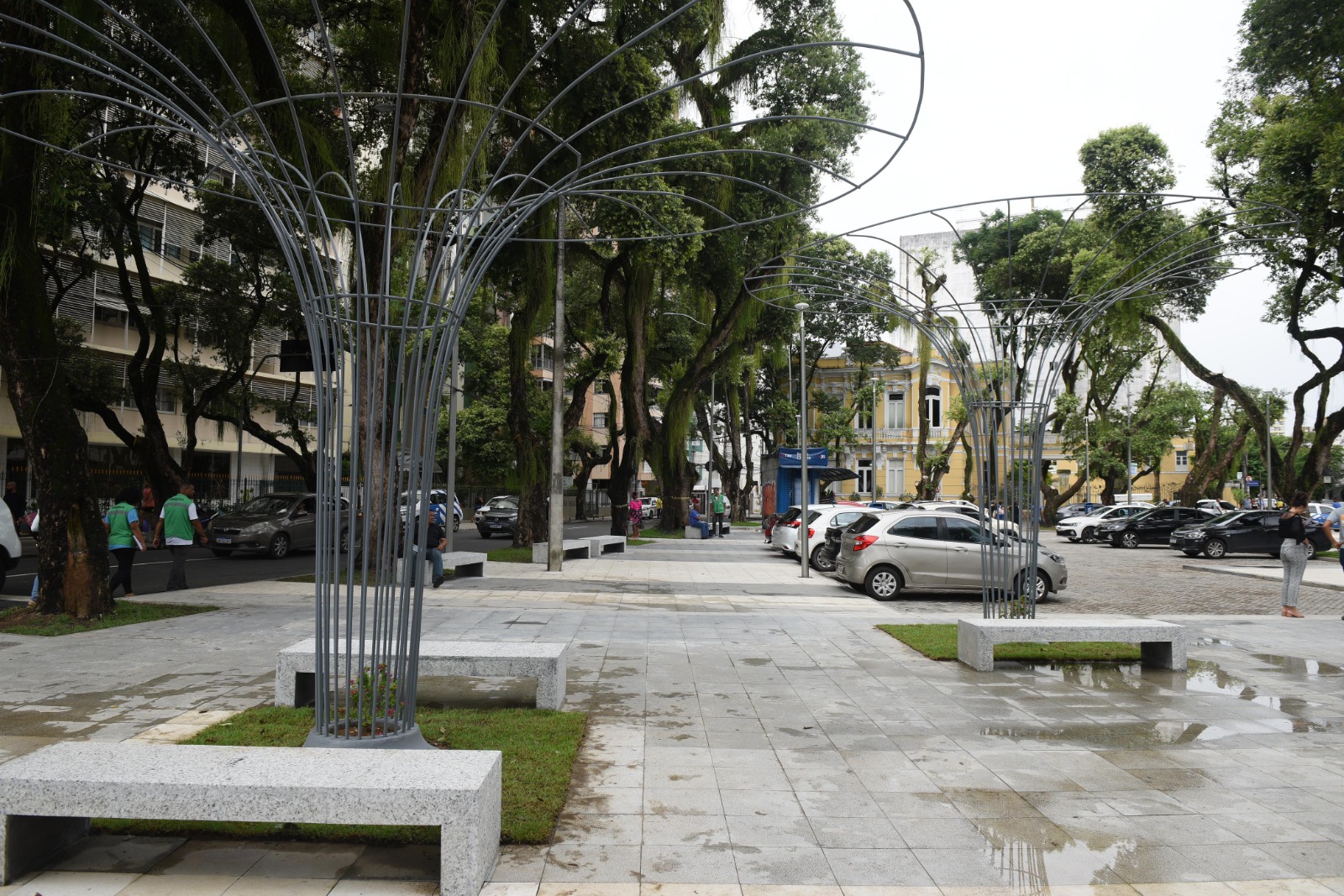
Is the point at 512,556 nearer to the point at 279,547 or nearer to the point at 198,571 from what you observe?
the point at 279,547

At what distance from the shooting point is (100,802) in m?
3.96

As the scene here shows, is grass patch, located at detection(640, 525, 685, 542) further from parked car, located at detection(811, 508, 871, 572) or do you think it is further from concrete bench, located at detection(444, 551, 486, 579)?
concrete bench, located at detection(444, 551, 486, 579)

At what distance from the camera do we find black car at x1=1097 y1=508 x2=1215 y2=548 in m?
33.4

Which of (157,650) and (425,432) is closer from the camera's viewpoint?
(425,432)

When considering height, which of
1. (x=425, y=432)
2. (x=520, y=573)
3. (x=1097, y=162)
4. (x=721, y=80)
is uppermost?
(x=1097, y=162)

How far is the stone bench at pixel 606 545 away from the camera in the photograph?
23281 millimetres

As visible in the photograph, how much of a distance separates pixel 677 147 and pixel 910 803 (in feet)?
50.7

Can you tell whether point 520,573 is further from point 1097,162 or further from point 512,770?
point 1097,162

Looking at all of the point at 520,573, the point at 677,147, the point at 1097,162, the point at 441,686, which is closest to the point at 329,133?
the point at 677,147

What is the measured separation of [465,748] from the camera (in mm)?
5789

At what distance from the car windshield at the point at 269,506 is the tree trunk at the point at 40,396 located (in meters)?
13.1

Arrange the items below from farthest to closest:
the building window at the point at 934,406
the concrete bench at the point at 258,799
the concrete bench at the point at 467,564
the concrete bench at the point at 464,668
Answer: the building window at the point at 934,406, the concrete bench at the point at 467,564, the concrete bench at the point at 464,668, the concrete bench at the point at 258,799

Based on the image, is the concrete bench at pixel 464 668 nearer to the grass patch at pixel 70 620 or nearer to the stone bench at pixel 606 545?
the grass patch at pixel 70 620

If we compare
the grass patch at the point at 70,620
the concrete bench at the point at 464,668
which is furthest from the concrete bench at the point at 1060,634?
the grass patch at the point at 70,620
